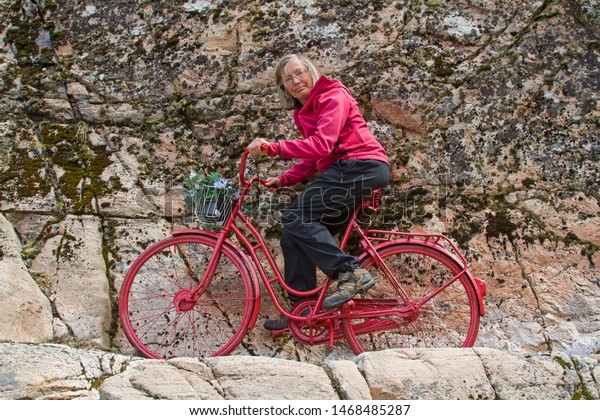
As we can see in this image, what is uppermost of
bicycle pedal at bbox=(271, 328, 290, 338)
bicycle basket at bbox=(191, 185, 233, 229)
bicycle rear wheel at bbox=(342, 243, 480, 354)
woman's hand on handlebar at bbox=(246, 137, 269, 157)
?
woman's hand on handlebar at bbox=(246, 137, 269, 157)

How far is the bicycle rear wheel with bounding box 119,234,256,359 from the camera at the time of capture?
4680 millimetres

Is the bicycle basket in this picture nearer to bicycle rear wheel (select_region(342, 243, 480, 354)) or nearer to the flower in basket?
the flower in basket

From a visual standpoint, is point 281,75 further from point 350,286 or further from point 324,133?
point 350,286

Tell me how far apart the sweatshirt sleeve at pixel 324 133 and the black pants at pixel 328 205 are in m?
0.18

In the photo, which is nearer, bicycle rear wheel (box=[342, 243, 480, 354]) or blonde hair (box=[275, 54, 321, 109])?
bicycle rear wheel (box=[342, 243, 480, 354])

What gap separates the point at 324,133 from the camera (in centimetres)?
436

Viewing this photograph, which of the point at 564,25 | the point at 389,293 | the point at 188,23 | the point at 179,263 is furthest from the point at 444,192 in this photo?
the point at 188,23

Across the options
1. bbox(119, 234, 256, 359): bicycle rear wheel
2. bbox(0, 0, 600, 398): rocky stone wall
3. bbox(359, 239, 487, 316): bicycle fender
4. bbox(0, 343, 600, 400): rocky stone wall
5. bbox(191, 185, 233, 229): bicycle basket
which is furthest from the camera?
bbox(0, 0, 600, 398): rocky stone wall

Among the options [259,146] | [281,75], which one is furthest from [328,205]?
[281,75]

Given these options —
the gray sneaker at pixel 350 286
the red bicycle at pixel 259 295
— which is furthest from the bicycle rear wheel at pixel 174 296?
the gray sneaker at pixel 350 286

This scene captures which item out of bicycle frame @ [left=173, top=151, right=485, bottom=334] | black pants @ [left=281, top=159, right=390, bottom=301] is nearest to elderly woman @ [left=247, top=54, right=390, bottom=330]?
black pants @ [left=281, top=159, right=390, bottom=301]

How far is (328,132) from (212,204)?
870 millimetres
